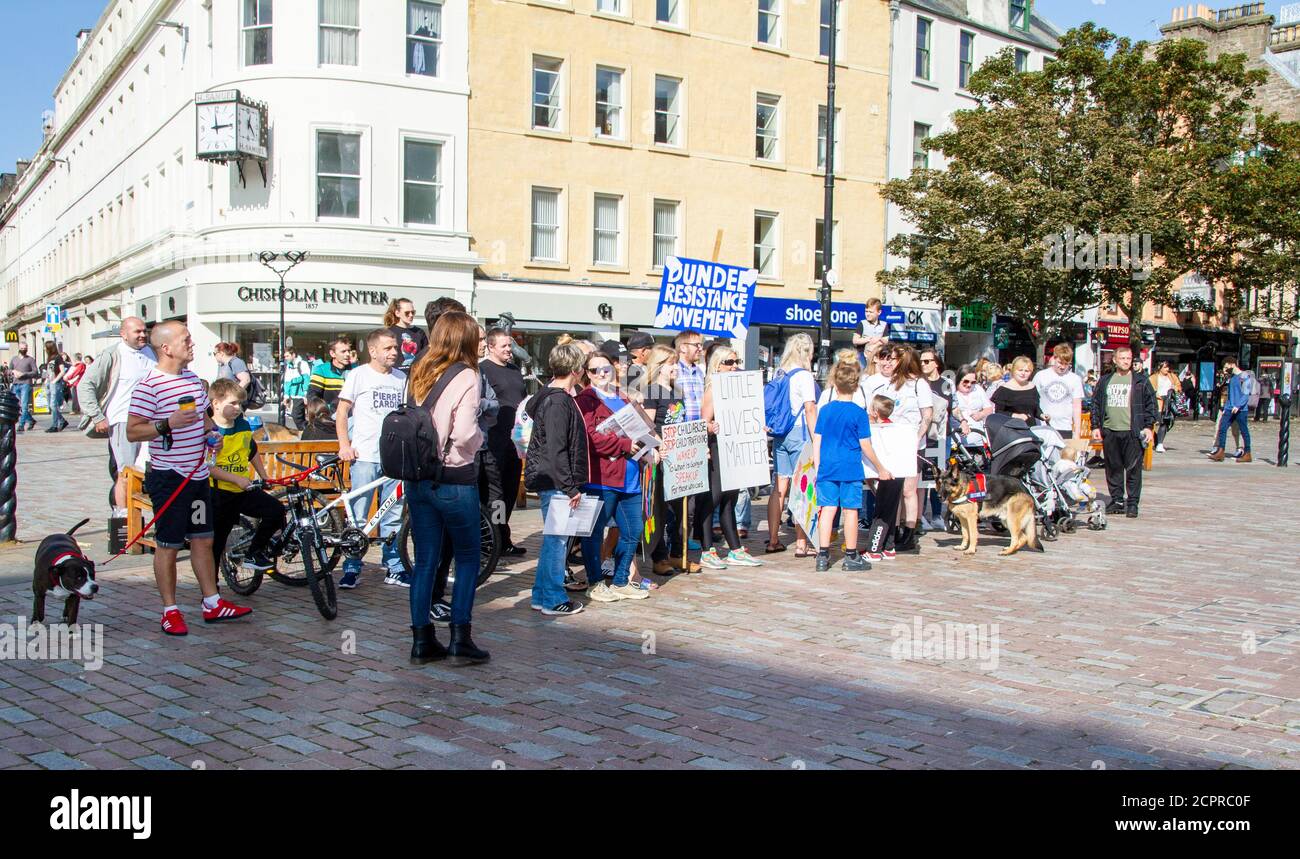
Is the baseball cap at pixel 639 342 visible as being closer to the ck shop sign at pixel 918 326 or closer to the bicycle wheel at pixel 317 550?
the bicycle wheel at pixel 317 550

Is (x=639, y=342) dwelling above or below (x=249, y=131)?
below

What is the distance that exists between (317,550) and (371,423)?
1.32 m

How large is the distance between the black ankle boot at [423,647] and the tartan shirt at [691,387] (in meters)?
3.99

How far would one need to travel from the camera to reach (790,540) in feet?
36.2

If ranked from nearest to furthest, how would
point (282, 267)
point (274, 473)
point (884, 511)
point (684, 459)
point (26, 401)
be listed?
1. point (684, 459)
2. point (274, 473)
3. point (884, 511)
4. point (282, 267)
5. point (26, 401)

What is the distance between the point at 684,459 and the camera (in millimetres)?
8984

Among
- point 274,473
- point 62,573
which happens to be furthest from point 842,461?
point 62,573

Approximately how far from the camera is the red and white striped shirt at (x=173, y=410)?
20.9ft

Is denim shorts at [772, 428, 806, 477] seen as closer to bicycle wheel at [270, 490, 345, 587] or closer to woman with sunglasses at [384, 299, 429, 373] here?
woman with sunglasses at [384, 299, 429, 373]

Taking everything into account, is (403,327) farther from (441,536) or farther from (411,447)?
(411,447)

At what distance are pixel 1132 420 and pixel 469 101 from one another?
1893cm

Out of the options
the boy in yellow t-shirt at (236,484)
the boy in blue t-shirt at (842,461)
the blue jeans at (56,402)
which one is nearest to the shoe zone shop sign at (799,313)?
the blue jeans at (56,402)

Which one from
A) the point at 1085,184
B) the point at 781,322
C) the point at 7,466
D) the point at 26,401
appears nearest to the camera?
the point at 7,466

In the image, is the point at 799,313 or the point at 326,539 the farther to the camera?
the point at 799,313
